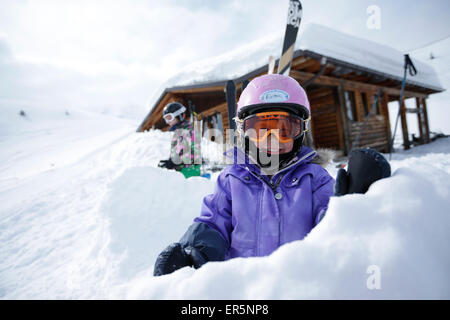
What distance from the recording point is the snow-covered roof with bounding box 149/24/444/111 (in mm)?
6023

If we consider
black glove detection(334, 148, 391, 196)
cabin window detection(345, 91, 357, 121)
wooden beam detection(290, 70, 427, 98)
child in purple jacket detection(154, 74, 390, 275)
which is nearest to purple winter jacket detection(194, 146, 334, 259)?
child in purple jacket detection(154, 74, 390, 275)

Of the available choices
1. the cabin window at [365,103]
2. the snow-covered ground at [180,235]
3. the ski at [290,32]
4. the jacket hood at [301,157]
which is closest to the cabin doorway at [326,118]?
the cabin window at [365,103]

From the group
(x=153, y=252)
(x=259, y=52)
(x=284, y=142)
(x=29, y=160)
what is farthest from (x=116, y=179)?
(x=29, y=160)

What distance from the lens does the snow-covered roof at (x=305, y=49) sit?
19.8 ft

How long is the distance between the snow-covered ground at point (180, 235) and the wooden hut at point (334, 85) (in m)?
3.80

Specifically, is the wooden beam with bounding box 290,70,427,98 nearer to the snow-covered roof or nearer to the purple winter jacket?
the snow-covered roof

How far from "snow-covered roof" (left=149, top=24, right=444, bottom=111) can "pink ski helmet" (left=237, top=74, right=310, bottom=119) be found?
4.65 metres

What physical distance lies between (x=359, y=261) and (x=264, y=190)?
2.93ft

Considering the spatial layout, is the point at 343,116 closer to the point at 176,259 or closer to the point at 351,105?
the point at 351,105

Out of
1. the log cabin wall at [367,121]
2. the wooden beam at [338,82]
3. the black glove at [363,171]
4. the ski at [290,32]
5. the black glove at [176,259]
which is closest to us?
the black glove at [363,171]

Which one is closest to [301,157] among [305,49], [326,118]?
[305,49]

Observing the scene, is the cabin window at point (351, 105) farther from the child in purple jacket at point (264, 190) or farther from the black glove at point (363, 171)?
the black glove at point (363, 171)

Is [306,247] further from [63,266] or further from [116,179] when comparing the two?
[116,179]

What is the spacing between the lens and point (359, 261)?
57 cm
